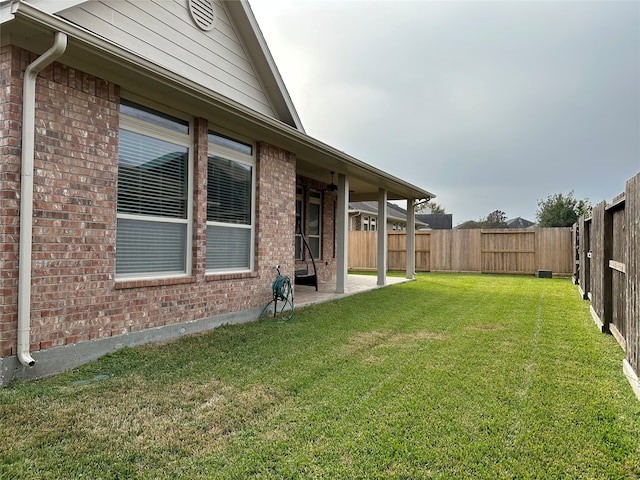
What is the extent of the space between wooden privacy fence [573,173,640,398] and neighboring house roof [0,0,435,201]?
457 cm

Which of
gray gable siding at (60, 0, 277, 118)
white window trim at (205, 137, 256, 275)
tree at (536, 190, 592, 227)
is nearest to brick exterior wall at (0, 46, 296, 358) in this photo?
gray gable siding at (60, 0, 277, 118)

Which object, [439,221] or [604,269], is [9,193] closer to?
[604,269]

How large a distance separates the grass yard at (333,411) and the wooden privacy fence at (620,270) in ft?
1.00

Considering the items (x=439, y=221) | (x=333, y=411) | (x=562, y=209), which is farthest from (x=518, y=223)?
(x=333, y=411)

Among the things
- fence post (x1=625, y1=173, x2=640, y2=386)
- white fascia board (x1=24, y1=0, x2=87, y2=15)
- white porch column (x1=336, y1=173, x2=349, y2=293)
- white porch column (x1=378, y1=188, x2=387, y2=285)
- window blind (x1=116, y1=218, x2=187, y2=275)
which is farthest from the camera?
white porch column (x1=378, y1=188, x2=387, y2=285)

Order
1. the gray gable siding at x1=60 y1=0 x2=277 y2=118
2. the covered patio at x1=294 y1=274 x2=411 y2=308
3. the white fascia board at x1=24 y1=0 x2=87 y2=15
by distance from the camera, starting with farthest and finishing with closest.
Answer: the covered patio at x1=294 y1=274 x2=411 y2=308
the gray gable siding at x1=60 y1=0 x2=277 y2=118
the white fascia board at x1=24 y1=0 x2=87 y2=15

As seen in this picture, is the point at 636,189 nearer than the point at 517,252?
Yes

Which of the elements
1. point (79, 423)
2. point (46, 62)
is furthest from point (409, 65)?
point (79, 423)

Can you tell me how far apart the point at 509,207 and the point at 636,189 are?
57661mm

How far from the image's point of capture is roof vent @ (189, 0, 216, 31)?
19.7ft

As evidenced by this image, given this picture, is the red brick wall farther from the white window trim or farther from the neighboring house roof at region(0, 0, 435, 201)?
the white window trim

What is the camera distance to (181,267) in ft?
17.9

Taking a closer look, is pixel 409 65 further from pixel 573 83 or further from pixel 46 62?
pixel 46 62

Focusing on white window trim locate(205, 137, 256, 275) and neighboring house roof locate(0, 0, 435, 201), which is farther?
white window trim locate(205, 137, 256, 275)
